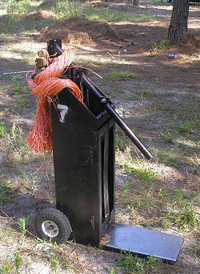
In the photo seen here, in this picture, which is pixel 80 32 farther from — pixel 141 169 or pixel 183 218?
pixel 183 218

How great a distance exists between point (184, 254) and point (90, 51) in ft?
24.2

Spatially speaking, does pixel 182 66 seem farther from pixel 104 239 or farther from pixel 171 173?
pixel 104 239

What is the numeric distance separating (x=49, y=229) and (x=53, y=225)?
60mm

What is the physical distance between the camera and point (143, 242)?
2.70 meters

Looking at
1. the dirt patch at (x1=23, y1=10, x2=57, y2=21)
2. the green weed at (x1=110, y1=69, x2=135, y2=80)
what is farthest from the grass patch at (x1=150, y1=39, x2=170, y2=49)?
the dirt patch at (x1=23, y1=10, x2=57, y2=21)

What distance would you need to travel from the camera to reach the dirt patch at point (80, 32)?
10383mm

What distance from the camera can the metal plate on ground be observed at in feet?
8.50

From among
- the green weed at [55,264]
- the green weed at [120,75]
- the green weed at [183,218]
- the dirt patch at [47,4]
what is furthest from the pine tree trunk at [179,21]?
the dirt patch at [47,4]

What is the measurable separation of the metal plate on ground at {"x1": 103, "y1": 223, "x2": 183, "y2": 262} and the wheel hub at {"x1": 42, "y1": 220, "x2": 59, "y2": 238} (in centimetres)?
34

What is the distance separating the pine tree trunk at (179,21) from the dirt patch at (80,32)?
1.96m

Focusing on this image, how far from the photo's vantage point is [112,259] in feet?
8.46

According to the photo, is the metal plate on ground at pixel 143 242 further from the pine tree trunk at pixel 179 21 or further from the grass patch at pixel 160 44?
the pine tree trunk at pixel 179 21

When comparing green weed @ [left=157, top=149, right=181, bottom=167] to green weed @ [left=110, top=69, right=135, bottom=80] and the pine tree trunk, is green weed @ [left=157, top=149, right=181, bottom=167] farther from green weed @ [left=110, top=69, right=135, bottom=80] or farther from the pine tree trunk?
the pine tree trunk

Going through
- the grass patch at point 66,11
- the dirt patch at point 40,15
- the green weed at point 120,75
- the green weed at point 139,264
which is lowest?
the green weed at point 139,264
